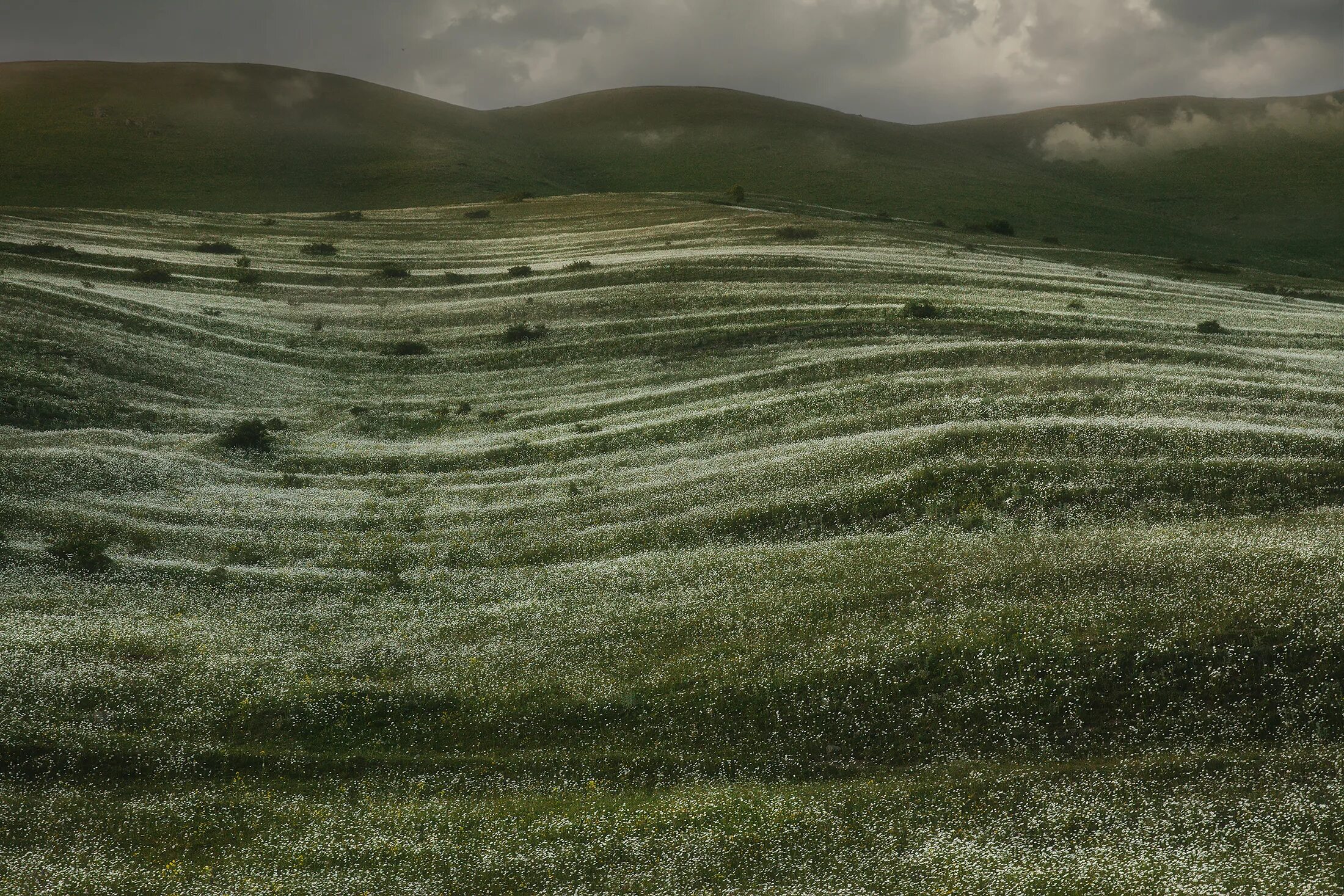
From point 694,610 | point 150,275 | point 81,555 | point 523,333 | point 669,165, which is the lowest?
point 694,610

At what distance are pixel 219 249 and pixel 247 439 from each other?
52.4 m

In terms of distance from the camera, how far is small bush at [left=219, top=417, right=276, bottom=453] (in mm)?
47406

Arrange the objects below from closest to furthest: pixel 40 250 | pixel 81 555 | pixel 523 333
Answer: pixel 81 555 < pixel 523 333 < pixel 40 250

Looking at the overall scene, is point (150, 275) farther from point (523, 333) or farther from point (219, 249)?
point (523, 333)

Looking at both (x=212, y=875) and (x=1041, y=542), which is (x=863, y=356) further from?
(x=212, y=875)

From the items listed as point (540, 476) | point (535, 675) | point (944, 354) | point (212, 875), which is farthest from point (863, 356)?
point (212, 875)

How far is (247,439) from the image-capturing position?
47.8 meters

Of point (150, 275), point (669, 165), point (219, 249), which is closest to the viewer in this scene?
point (150, 275)

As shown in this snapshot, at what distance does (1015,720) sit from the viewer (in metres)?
22.3

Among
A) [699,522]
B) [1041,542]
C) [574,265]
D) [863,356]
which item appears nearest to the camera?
[1041,542]

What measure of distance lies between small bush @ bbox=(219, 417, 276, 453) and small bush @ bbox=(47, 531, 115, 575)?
13.3 metres

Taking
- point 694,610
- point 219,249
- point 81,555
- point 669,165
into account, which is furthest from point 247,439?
point 669,165

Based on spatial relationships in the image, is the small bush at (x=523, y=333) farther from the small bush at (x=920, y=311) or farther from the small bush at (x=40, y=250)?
the small bush at (x=40, y=250)

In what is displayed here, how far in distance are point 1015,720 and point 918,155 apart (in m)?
173
